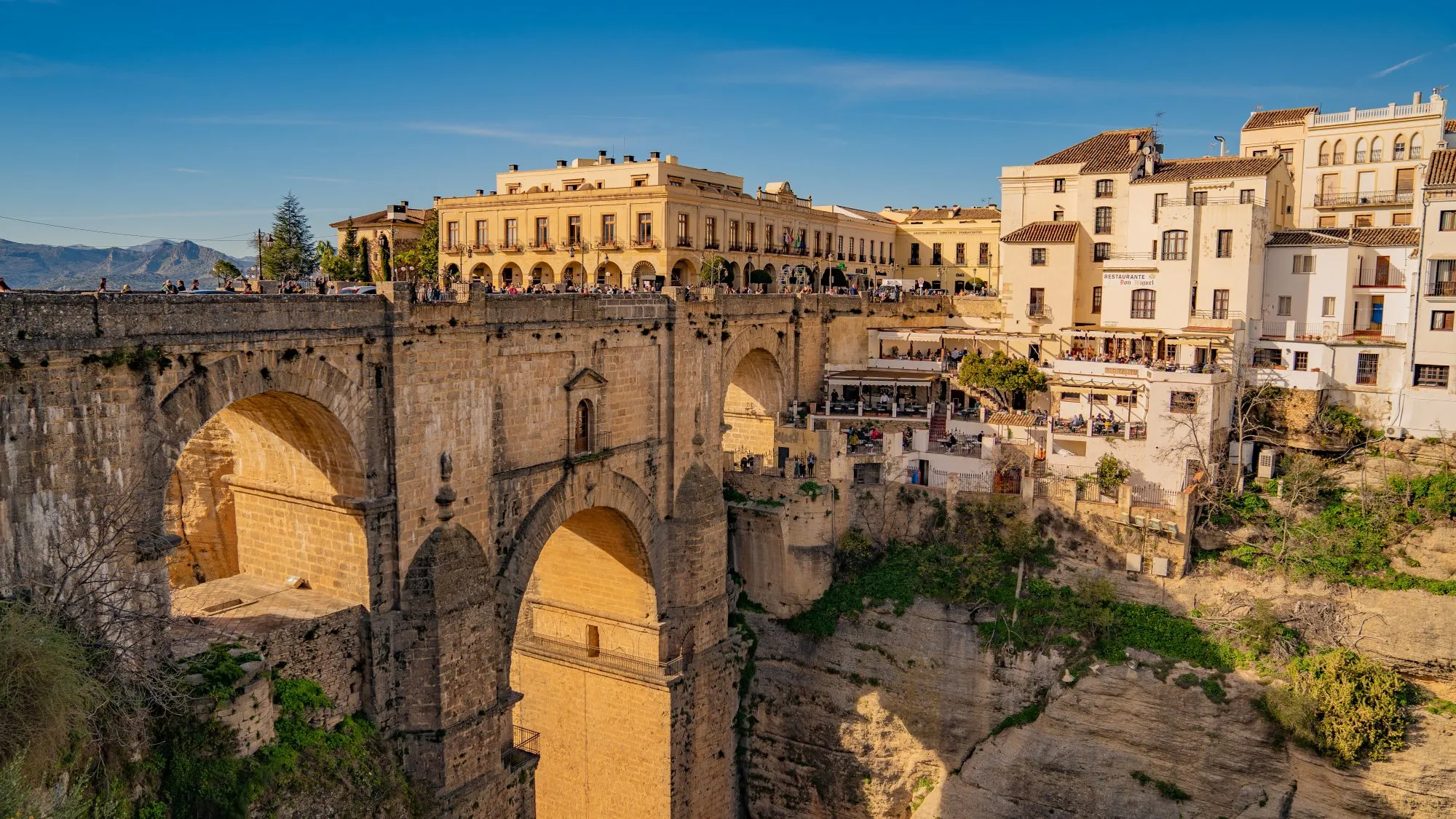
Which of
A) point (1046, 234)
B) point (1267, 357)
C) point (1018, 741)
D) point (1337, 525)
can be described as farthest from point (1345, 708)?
point (1046, 234)

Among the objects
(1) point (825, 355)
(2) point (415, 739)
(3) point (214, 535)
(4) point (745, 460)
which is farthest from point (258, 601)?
(1) point (825, 355)

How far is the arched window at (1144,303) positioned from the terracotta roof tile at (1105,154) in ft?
16.4

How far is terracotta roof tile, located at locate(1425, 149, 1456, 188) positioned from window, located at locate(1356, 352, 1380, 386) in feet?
17.1

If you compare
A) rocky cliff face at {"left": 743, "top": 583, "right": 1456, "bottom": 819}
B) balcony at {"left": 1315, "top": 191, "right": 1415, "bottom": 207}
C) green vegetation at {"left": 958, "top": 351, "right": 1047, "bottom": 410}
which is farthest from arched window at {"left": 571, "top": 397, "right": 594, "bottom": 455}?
balcony at {"left": 1315, "top": 191, "right": 1415, "bottom": 207}

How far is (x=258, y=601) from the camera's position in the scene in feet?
57.0

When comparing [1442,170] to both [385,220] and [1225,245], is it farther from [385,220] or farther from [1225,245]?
[385,220]

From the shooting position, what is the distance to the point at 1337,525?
27.1m

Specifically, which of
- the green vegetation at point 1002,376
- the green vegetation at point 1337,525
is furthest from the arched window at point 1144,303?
the green vegetation at point 1337,525

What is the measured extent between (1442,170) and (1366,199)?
7724 mm

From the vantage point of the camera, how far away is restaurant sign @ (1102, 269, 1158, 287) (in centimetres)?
3494

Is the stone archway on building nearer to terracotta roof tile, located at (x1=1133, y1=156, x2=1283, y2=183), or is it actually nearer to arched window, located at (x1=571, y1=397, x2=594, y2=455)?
arched window, located at (x1=571, y1=397, x2=594, y2=455)

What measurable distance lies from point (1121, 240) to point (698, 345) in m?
19.2

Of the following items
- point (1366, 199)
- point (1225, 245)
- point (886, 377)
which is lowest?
point (886, 377)

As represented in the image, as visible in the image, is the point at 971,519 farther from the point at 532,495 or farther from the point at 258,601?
the point at 258,601
